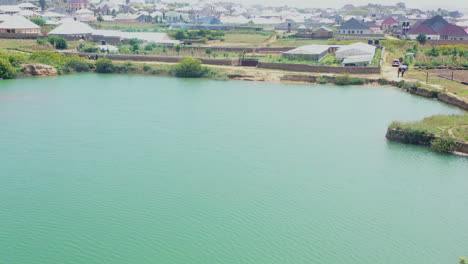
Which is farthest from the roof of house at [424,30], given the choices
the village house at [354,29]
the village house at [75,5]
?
the village house at [75,5]

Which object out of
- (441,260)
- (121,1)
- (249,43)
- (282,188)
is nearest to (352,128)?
(282,188)

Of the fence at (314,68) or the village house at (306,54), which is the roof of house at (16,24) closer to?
the fence at (314,68)

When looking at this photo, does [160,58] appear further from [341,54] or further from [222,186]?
[222,186]

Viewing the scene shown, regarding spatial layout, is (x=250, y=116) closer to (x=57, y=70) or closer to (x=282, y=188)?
(x=282, y=188)

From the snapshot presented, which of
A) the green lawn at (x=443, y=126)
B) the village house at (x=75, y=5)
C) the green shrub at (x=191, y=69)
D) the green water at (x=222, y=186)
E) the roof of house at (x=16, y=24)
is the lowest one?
the green water at (x=222, y=186)

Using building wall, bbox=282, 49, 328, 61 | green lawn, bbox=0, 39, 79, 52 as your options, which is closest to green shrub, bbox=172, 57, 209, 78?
building wall, bbox=282, 49, 328, 61

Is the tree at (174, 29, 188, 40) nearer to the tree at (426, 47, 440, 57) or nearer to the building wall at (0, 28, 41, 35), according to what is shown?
the building wall at (0, 28, 41, 35)

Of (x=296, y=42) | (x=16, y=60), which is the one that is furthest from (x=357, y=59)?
(x=16, y=60)
